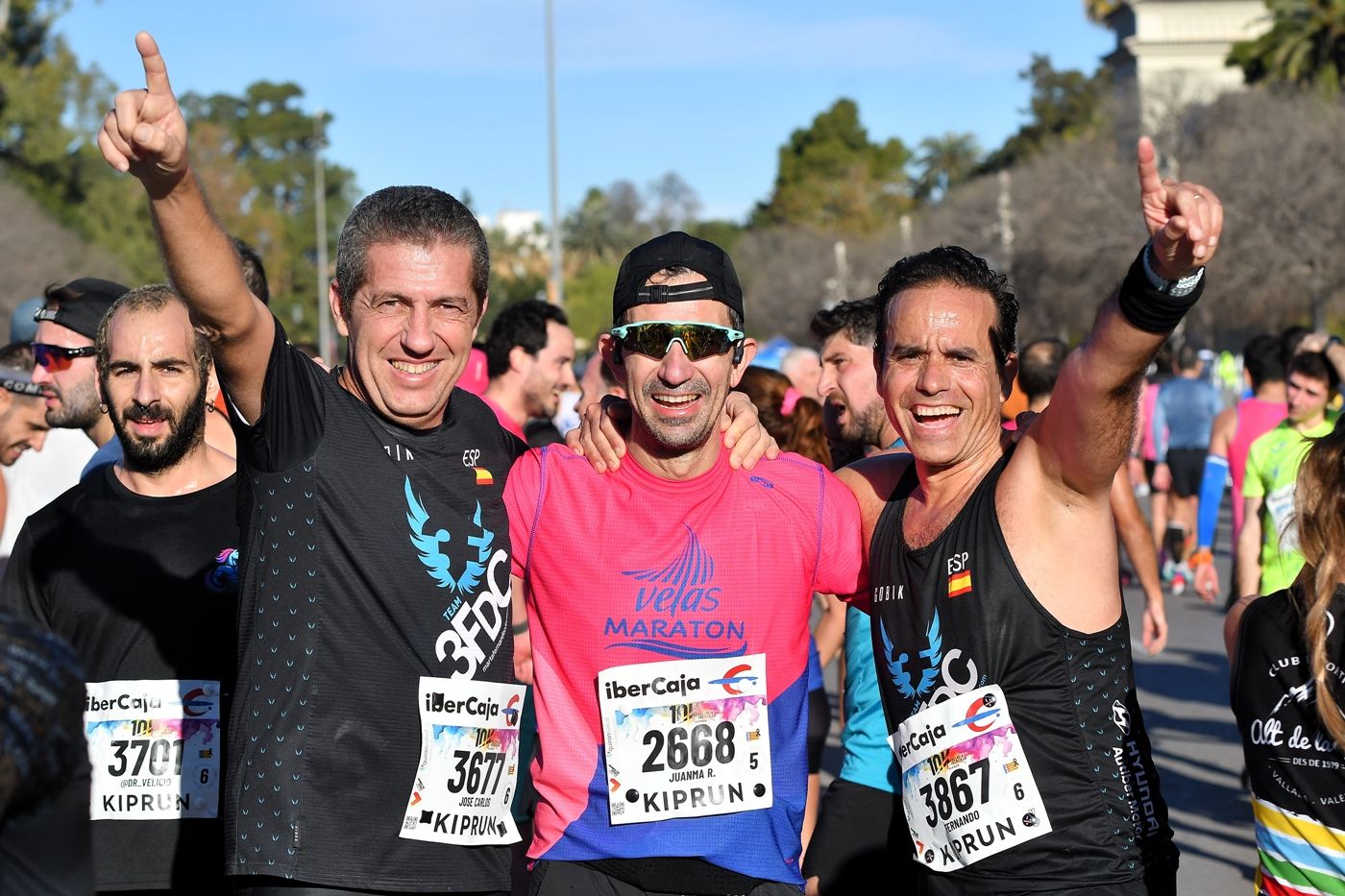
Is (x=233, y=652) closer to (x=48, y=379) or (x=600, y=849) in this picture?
(x=600, y=849)

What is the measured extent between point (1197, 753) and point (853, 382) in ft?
15.4

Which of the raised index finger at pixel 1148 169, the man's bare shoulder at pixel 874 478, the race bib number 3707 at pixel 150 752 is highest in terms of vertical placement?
the raised index finger at pixel 1148 169

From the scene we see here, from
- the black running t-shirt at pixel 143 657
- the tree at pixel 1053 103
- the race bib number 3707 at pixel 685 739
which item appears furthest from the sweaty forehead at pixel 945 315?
the tree at pixel 1053 103

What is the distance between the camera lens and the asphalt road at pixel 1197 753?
745 cm

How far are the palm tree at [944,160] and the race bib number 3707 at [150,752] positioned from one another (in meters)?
101

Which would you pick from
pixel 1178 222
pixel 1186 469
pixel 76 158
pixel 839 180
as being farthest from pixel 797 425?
pixel 839 180

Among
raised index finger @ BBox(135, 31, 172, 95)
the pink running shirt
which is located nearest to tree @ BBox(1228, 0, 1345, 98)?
the pink running shirt

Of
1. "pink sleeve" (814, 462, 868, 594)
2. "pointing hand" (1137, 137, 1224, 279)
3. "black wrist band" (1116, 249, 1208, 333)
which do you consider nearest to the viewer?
"pointing hand" (1137, 137, 1224, 279)

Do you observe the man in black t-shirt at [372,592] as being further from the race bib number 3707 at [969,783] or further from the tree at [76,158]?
the tree at [76,158]

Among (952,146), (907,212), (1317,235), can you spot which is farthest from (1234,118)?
(952,146)

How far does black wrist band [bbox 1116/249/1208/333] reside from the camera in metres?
3.06

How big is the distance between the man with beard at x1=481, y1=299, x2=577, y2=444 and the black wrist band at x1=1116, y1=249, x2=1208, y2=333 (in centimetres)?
551

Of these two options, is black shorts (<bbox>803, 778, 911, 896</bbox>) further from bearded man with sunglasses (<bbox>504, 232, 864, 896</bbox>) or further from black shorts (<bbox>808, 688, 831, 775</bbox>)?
bearded man with sunglasses (<bbox>504, 232, 864, 896</bbox>)

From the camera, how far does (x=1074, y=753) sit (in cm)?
347
